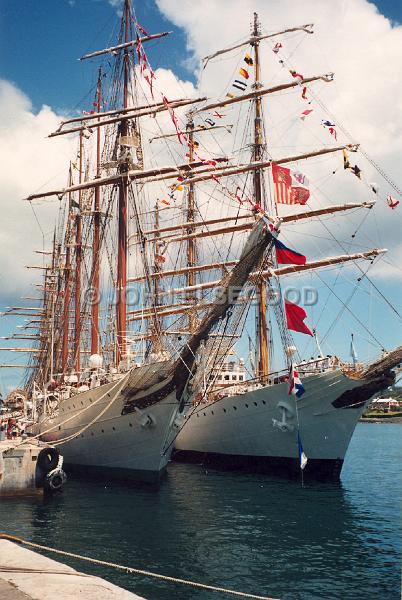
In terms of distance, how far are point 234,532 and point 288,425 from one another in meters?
12.8

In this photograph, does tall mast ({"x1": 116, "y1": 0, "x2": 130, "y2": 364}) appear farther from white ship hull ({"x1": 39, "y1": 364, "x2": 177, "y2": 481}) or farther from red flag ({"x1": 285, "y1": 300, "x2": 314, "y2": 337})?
red flag ({"x1": 285, "y1": 300, "x2": 314, "y2": 337})

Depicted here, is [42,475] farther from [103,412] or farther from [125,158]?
[125,158]

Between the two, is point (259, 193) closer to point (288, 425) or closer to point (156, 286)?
point (288, 425)

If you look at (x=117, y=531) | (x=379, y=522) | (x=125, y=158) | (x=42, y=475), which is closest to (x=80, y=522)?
(x=117, y=531)

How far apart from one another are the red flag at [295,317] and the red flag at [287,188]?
209 inches

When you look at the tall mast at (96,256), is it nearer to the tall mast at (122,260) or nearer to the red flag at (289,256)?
the tall mast at (122,260)

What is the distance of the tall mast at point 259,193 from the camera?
36250 mm

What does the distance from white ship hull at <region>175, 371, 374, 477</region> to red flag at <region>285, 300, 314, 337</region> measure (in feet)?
15.9

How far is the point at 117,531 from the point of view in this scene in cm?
1711

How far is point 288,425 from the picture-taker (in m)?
29.7

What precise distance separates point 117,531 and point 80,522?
81.3 inches

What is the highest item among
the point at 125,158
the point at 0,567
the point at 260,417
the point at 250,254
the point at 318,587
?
the point at 125,158

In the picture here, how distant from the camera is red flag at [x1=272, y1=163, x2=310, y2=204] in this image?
1060 inches

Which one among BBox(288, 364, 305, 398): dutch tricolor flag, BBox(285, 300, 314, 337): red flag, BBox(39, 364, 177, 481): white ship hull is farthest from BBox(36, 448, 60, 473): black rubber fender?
BBox(285, 300, 314, 337): red flag
